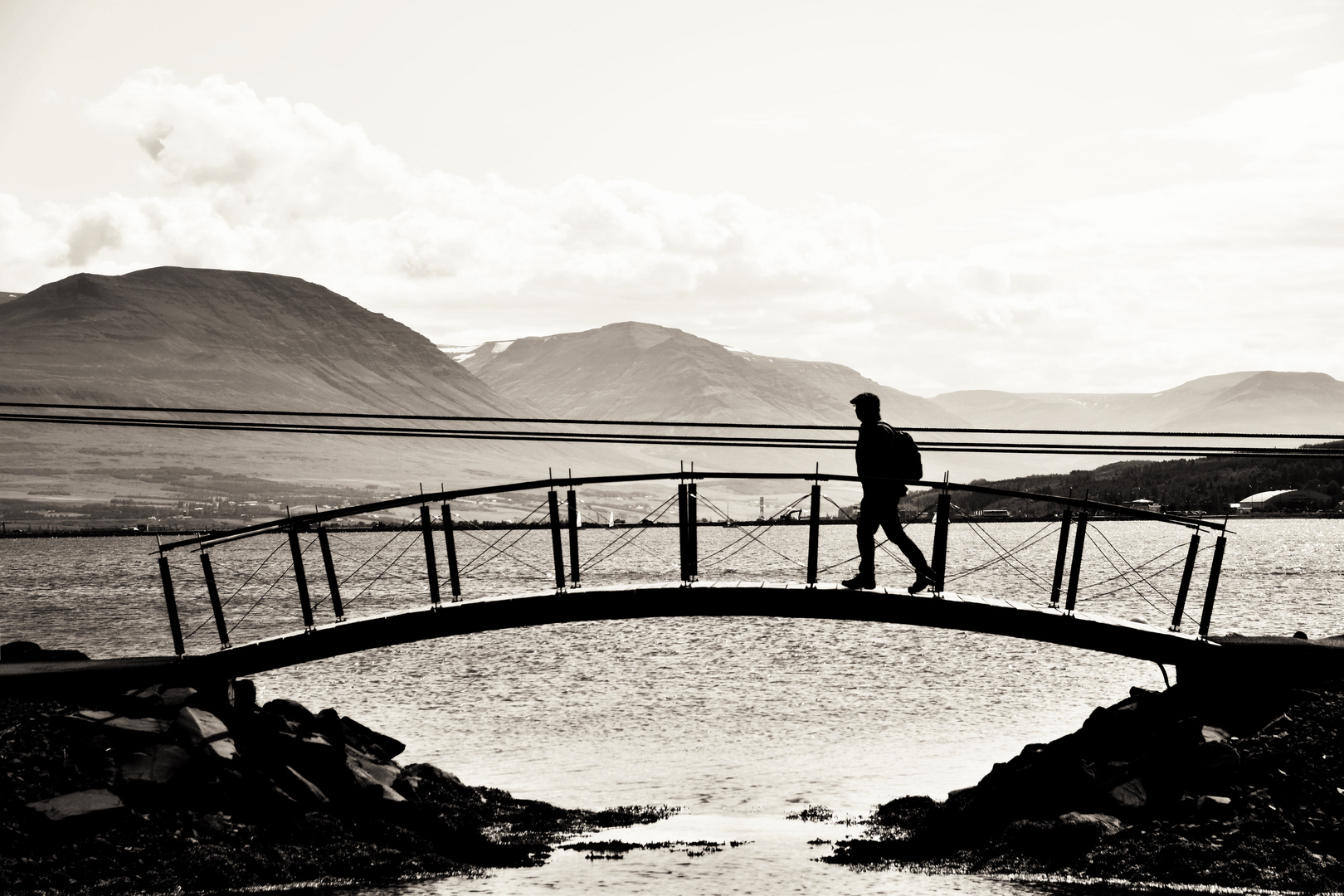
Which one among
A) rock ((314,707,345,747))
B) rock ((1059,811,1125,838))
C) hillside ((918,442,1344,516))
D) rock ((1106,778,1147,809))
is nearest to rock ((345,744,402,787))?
rock ((314,707,345,747))

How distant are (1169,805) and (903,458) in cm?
479

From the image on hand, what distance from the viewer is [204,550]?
1617cm

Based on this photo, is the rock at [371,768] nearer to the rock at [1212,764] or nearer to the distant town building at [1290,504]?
the rock at [1212,764]

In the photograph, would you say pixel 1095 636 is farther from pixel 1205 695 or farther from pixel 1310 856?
pixel 1310 856

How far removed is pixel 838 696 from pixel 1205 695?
16390mm

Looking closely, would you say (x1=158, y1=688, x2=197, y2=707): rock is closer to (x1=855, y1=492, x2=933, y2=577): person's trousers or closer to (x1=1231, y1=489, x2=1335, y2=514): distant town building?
(x1=855, y1=492, x2=933, y2=577): person's trousers

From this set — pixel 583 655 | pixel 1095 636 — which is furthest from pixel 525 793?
pixel 583 655

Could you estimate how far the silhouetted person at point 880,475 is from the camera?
14.5 metres

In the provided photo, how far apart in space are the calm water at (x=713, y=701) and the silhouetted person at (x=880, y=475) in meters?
3.78

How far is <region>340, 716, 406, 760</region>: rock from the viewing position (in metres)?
17.3

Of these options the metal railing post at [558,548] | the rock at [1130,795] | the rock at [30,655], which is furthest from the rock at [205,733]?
the rock at [1130,795]

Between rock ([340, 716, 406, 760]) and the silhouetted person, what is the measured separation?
7.37 m

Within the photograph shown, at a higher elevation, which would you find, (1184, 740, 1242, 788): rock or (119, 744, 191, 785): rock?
(119, 744, 191, 785): rock

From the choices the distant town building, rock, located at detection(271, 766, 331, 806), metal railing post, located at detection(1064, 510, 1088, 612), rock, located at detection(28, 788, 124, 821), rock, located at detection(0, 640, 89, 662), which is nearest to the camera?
rock, located at detection(28, 788, 124, 821)
